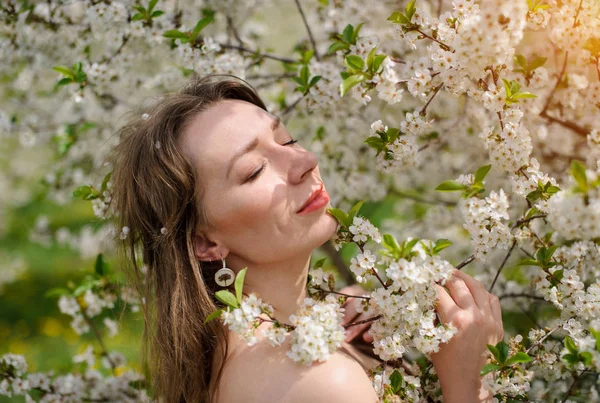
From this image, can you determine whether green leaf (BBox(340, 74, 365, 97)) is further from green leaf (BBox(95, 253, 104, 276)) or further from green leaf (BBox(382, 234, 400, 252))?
green leaf (BBox(95, 253, 104, 276))

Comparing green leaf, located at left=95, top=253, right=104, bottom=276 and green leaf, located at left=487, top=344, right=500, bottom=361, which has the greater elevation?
green leaf, located at left=487, top=344, right=500, bottom=361

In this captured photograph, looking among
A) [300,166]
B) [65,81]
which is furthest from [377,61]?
[65,81]

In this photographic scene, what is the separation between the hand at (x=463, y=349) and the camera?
200 centimetres

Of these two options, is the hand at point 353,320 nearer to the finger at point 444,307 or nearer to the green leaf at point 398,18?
the finger at point 444,307

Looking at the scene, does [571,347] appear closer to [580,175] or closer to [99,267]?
[580,175]

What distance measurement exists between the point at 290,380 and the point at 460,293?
2.14 ft

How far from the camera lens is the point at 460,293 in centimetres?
207

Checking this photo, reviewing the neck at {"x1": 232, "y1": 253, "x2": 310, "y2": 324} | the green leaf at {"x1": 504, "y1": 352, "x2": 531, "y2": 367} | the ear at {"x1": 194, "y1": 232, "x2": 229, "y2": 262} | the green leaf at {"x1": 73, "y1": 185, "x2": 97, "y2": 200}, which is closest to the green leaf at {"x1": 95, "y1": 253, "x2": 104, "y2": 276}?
the green leaf at {"x1": 73, "y1": 185, "x2": 97, "y2": 200}

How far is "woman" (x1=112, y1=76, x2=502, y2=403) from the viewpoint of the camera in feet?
6.56

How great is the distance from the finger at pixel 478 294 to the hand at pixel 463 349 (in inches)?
1.1

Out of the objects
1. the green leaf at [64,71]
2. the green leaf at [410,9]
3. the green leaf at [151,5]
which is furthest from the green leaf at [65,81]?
the green leaf at [410,9]

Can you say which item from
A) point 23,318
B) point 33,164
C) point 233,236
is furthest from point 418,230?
point 33,164

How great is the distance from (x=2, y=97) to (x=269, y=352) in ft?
19.9

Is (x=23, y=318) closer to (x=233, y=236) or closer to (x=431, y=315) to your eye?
(x=233, y=236)
